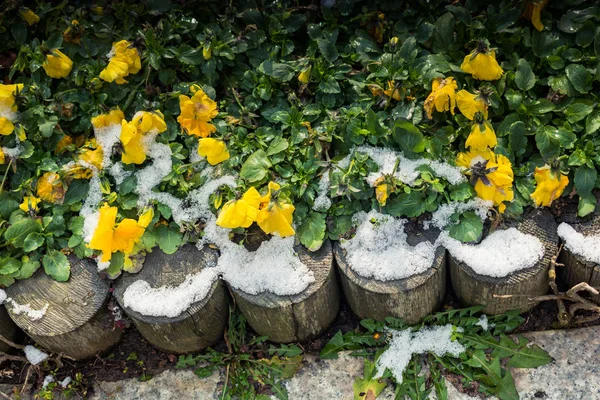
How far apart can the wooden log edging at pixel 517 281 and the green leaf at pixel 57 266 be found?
4.81 ft

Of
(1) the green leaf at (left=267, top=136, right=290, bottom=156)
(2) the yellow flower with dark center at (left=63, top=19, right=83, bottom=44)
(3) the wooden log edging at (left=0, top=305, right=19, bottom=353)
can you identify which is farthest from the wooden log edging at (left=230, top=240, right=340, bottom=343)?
(2) the yellow flower with dark center at (left=63, top=19, right=83, bottom=44)

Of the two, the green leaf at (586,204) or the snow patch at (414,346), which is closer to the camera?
the green leaf at (586,204)

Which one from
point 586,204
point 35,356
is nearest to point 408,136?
point 586,204

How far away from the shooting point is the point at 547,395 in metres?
2.69

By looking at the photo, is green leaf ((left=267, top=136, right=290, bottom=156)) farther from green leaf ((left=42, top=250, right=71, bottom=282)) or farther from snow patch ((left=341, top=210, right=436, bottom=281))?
green leaf ((left=42, top=250, right=71, bottom=282))

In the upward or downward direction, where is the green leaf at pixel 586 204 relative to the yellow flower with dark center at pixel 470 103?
downward

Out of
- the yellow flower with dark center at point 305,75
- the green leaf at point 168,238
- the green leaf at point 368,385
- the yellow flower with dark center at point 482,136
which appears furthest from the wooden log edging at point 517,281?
the green leaf at point 168,238

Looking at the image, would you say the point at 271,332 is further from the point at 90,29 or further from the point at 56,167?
the point at 90,29

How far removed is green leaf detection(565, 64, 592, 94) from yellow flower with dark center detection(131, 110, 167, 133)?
5.25 feet

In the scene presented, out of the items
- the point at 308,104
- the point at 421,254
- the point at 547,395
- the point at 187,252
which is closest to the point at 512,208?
the point at 421,254

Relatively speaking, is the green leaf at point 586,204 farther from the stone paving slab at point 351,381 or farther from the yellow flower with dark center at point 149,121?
the yellow flower with dark center at point 149,121

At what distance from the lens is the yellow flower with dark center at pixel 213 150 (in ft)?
8.77

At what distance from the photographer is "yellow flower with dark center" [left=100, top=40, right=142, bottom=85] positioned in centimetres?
292

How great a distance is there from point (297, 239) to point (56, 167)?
40.6 inches
